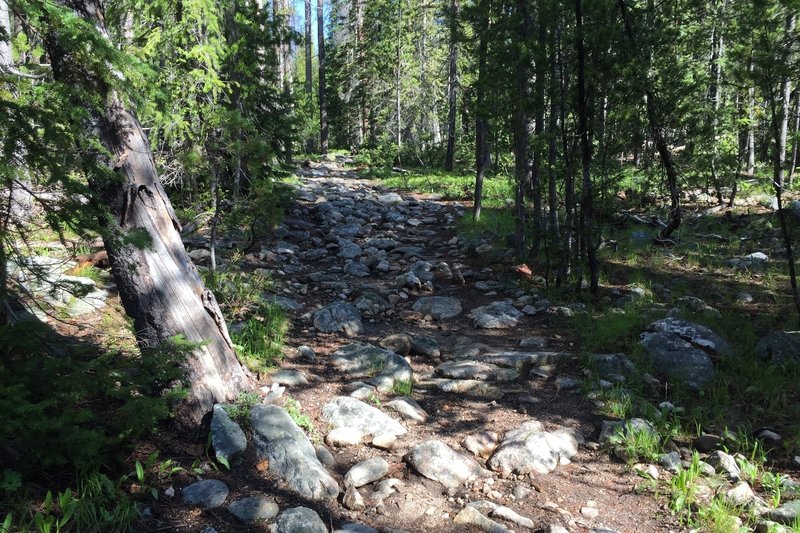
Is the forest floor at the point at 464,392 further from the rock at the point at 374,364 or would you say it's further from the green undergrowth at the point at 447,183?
the green undergrowth at the point at 447,183

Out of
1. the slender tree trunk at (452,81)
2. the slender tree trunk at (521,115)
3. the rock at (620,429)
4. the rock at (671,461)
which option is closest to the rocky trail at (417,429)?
the rock at (620,429)

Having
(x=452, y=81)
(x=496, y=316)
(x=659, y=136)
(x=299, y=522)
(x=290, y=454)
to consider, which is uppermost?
(x=452, y=81)

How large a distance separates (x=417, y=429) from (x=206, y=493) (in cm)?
193

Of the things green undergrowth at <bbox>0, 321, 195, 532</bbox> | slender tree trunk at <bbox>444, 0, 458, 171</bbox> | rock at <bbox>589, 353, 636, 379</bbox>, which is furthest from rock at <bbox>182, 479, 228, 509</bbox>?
slender tree trunk at <bbox>444, 0, 458, 171</bbox>

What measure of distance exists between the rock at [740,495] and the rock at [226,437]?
3.52 m

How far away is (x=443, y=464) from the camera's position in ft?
13.8

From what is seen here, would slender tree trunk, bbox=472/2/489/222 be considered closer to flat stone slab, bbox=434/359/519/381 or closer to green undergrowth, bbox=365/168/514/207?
green undergrowth, bbox=365/168/514/207

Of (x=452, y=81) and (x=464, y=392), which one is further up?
(x=452, y=81)

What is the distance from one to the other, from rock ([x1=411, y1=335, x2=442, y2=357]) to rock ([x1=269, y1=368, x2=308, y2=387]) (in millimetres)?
1573

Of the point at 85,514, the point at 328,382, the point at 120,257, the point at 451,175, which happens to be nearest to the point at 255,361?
the point at 328,382

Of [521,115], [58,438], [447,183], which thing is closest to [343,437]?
[58,438]

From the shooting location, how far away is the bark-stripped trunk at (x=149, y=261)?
4.07 metres

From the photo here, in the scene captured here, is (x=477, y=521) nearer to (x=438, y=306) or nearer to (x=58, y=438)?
(x=58, y=438)

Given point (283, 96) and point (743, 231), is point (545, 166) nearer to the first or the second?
point (743, 231)
